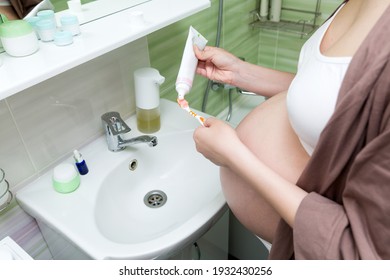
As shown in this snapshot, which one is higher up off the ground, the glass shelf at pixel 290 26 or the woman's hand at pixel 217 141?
the woman's hand at pixel 217 141

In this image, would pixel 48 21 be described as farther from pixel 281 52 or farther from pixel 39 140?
pixel 281 52

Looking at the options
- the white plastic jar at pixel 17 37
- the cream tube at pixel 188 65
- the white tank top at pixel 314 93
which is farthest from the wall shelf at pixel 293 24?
the white plastic jar at pixel 17 37

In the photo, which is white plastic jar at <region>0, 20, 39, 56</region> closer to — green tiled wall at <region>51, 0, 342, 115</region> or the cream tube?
green tiled wall at <region>51, 0, 342, 115</region>

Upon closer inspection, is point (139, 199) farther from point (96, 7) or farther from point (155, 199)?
point (96, 7)

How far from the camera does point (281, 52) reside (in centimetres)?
164

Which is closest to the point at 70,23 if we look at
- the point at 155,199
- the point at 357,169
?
the point at 155,199

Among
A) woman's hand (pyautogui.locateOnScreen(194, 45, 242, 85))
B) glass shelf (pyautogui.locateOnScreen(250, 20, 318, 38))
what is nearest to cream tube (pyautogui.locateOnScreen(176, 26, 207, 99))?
woman's hand (pyautogui.locateOnScreen(194, 45, 242, 85))

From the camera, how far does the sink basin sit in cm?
73

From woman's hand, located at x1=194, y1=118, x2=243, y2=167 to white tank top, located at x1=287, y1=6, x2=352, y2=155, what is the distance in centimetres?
13

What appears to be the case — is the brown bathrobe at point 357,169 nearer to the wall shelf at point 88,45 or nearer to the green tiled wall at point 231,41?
the wall shelf at point 88,45

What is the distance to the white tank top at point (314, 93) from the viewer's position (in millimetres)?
597

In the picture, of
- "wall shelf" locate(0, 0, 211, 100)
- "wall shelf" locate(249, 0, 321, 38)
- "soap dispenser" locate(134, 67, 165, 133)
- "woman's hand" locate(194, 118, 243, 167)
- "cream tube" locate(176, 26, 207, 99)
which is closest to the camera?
"wall shelf" locate(0, 0, 211, 100)

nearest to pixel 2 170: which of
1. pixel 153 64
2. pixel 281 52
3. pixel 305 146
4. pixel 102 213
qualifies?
pixel 102 213
